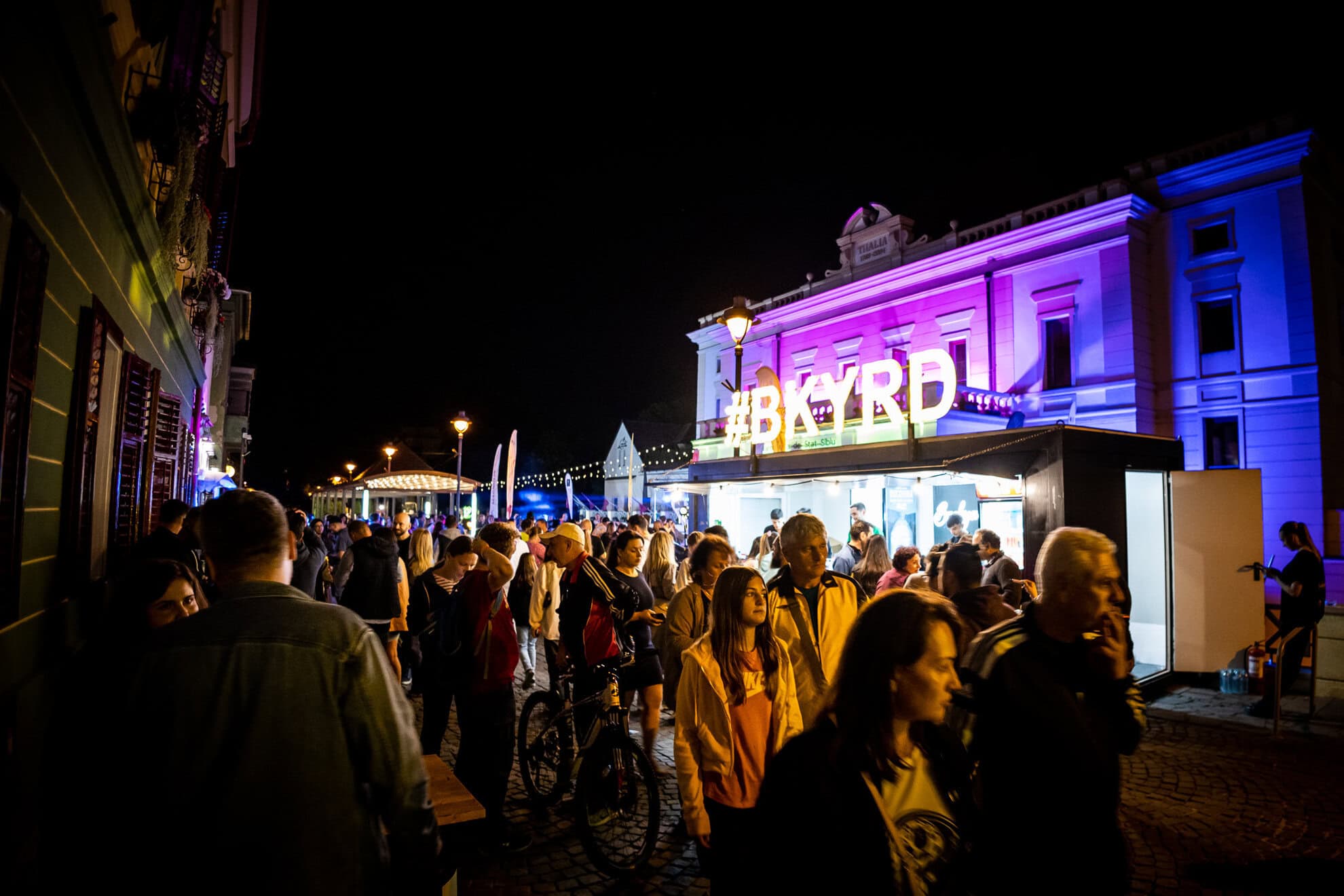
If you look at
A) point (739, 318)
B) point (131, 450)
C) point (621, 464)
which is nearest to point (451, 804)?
point (131, 450)

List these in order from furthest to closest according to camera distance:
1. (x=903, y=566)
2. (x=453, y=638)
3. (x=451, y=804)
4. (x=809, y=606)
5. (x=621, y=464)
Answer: (x=621, y=464), (x=903, y=566), (x=453, y=638), (x=809, y=606), (x=451, y=804)

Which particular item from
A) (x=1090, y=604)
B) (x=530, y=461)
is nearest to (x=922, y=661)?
(x=1090, y=604)

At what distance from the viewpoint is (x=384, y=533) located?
7.20m

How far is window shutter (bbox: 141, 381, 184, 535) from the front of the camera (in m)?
6.18

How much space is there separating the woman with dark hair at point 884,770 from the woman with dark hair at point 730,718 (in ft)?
3.73

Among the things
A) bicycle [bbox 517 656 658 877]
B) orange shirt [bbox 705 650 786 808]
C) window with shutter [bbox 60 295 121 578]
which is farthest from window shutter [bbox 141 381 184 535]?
orange shirt [bbox 705 650 786 808]

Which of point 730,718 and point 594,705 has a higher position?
point 730,718

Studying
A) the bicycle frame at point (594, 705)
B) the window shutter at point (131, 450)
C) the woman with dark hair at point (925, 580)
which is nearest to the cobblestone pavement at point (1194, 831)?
the bicycle frame at point (594, 705)

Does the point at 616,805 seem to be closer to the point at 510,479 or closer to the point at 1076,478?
the point at 1076,478

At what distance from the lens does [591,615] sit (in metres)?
4.98

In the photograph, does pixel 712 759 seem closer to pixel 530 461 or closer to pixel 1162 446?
pixel 1162 446

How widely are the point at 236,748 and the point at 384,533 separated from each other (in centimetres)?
581

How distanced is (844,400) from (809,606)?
36.9 ft

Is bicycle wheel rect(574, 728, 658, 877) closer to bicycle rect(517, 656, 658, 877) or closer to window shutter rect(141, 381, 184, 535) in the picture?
bicycle rect(517, 656, 658, 877)
